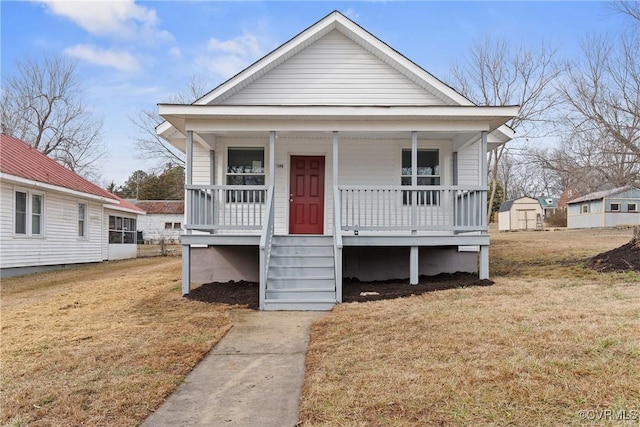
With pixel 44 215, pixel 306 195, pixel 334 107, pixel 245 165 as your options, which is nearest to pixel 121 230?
pixel 44 215

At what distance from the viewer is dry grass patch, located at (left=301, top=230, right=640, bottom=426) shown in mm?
3416

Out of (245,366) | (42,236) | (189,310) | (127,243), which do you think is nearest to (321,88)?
(189,310)

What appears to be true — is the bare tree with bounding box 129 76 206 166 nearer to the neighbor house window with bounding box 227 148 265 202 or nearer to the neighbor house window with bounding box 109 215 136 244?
the neighbor house window with bounding box 109 215 136 244

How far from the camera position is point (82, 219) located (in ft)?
64.6

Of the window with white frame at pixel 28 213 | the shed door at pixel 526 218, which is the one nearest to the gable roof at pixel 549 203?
the shed door at pixel 526 218

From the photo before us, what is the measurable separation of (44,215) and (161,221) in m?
27.0

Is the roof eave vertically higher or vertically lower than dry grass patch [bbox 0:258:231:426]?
higher

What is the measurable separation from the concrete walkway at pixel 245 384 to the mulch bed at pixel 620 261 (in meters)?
7.21

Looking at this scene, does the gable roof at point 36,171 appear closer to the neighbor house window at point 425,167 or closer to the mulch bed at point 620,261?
the neighbor house window at point 425,167

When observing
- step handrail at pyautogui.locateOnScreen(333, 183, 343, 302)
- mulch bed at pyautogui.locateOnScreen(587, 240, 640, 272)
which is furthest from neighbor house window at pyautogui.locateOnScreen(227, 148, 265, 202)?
mulch bed at pyautogui.locateOnScreen(587, 240, 640, 272)

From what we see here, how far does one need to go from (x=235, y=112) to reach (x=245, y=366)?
588 cm

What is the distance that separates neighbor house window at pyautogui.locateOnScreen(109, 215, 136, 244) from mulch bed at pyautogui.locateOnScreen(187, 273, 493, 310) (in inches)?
587

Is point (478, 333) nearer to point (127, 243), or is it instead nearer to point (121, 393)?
point (121, 393)

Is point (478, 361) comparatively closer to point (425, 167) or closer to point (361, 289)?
point (361, 289)
